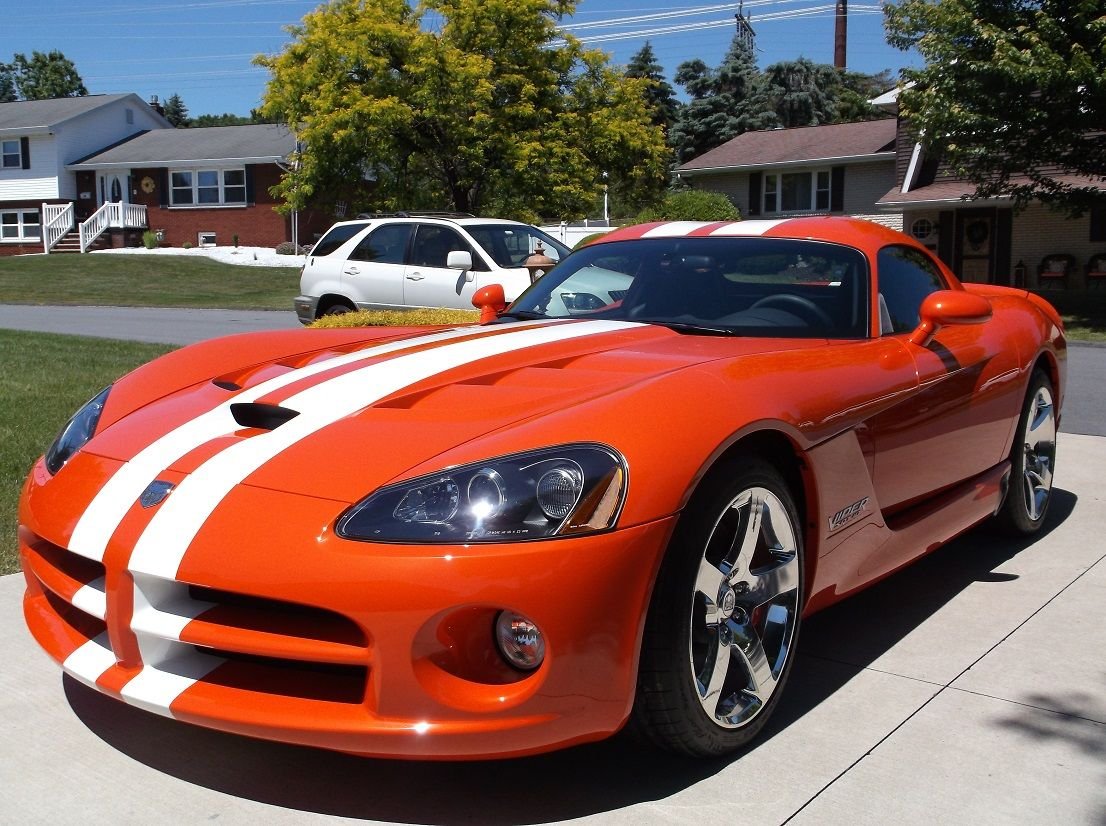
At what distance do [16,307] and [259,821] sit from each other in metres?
23.9

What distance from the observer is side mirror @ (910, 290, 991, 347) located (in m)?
3.73

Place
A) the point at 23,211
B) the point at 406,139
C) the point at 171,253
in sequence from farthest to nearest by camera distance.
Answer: the point at 23,211
the point at 171,253
the point at 406,139

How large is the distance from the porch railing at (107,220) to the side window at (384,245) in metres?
32.4

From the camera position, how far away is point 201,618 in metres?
2.49

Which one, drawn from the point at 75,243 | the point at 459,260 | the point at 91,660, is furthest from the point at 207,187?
the point at 91,660

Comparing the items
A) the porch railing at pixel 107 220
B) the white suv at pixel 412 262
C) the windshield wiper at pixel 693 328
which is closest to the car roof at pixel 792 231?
the windshield wiper at pixel 693 328

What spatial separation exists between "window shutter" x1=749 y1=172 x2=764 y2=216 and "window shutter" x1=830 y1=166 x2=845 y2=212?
2379mm

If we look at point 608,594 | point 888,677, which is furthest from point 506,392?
point 888,677

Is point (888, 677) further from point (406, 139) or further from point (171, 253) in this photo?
point (171, 253)

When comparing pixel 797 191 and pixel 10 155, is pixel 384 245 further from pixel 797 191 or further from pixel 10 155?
pixel 10 155

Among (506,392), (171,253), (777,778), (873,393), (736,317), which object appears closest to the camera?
(777,778)

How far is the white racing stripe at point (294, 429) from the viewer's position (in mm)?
2543

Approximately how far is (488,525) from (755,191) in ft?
119

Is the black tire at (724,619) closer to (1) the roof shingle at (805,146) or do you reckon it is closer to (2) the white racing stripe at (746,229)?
(2) the white racing stripe at (746,229)
